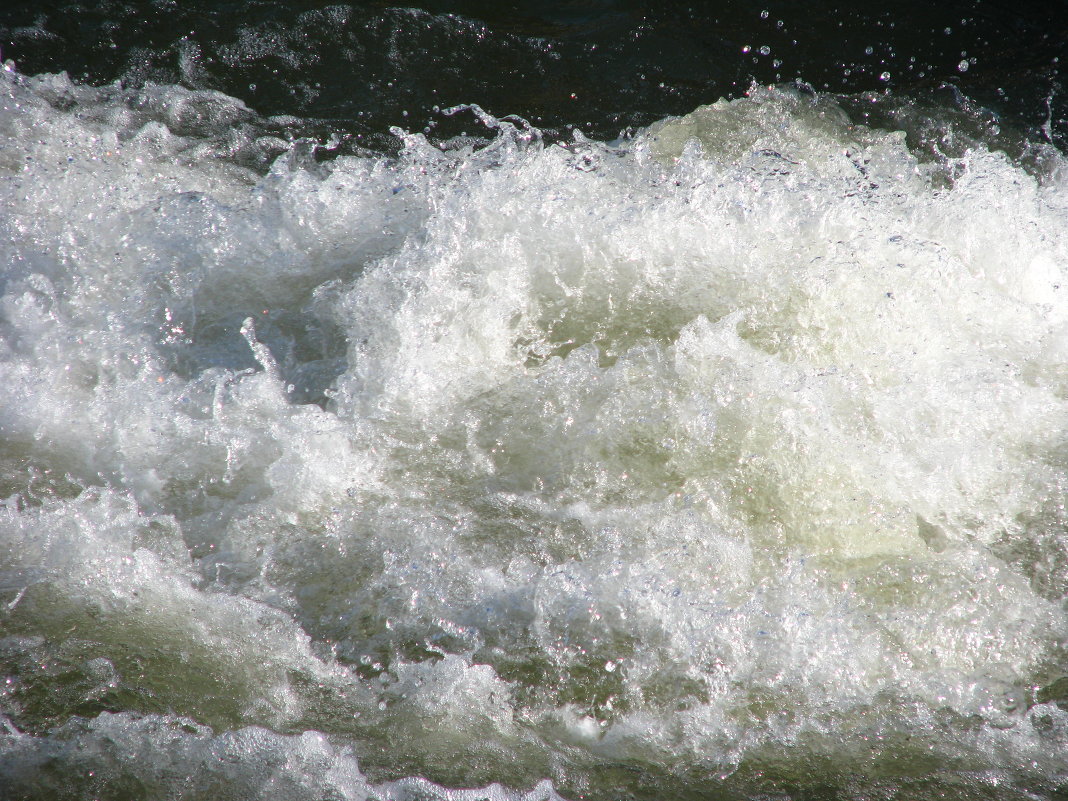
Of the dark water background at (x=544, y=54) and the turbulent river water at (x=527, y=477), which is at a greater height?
the dark water background at (x=544, y=54)

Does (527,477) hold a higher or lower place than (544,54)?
lower

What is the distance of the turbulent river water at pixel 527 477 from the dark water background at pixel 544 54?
0.79m

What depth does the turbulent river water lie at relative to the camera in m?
1.71

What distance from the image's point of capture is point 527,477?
7.34 feet

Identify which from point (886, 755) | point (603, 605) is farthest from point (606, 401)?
point (886, 755)

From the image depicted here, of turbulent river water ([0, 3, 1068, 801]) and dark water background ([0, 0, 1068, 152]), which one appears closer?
turbulent river water ([0, 3, 1068, 801])

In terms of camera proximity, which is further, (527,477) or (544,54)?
(544,54)

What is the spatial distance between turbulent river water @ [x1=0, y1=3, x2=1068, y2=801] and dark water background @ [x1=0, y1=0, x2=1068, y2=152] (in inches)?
31.1

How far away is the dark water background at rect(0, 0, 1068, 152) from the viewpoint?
4.02m

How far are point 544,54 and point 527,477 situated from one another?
3088mm

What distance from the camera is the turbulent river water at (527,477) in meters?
1.71

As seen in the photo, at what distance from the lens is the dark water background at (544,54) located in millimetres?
4016

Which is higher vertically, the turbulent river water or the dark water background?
the dark water background

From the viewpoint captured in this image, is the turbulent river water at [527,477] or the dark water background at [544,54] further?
the dark water background at [544,54]
